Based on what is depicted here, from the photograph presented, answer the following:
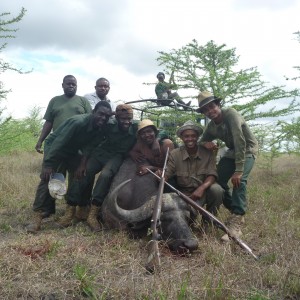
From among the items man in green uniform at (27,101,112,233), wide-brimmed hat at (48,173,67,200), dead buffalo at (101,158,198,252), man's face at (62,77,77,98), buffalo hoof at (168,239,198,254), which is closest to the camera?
buffalo hoof at (168,239,198,254)

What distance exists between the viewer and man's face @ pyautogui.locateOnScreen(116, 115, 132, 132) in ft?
19.5

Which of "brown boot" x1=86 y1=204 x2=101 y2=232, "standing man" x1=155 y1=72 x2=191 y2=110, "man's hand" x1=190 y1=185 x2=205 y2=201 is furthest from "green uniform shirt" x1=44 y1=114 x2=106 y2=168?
"standing man" x1=155 y1=72 x2=191 y2=110

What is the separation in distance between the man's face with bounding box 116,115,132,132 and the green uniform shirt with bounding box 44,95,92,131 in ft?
3.05

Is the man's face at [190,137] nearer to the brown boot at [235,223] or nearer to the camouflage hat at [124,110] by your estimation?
the camouflage hat at [124,110]

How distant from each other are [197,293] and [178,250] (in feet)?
4.30

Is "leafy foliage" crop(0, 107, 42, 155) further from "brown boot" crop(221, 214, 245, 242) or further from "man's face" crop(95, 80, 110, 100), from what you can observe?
"brown boot" crop(221, 214, 245, 242)

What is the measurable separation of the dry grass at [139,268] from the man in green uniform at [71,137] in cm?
82

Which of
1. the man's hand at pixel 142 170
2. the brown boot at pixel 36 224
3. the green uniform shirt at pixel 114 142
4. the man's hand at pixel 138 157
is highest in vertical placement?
the green uniform shirt at pixel 114 142

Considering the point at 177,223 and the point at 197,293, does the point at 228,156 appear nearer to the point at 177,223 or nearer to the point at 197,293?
the point at 177,223

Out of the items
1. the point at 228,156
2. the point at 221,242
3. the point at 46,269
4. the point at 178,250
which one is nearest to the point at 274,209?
the point at 228,156

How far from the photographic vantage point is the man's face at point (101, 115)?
18.9ft

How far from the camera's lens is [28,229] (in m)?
5.77

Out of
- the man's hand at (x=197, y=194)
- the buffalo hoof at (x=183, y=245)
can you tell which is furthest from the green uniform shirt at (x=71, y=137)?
the buffalo hoof at (x=183, y=245)

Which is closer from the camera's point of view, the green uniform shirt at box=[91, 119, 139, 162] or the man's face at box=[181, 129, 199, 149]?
the man's face at box=[181, 129, 199, 149]
